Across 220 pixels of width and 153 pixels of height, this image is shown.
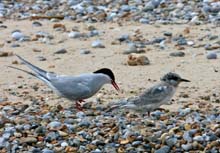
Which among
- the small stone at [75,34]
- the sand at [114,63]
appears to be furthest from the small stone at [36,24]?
the small stone at [75,34]

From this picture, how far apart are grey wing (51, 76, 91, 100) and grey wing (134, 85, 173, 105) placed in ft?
2.70

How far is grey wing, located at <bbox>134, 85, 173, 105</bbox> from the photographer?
9180 millimetres

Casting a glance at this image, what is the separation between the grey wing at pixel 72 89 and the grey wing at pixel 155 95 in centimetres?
82

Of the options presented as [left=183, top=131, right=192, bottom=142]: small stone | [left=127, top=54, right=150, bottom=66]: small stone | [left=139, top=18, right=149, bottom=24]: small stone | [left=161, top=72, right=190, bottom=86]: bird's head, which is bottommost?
[left=183, top=131, right=192, bottom=142]: small stone

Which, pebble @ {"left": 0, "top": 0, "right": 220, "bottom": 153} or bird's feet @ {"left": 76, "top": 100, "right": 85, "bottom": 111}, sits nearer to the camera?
pebble @ {"left": 0, "top": 0, "right": 220, "bottom": 153}

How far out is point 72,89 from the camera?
32.3 ft

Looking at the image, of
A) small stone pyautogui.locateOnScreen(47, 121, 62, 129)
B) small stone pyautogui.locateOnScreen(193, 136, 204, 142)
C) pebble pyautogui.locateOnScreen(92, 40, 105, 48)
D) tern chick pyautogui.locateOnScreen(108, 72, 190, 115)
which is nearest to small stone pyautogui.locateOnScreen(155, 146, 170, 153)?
small stone pyautogui.locateOnScreen(193, 136, 204, 142)

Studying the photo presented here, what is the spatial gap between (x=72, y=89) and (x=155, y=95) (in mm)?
1023

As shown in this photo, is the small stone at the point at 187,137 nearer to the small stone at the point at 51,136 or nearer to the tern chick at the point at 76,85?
the small stone at the point at 51,136

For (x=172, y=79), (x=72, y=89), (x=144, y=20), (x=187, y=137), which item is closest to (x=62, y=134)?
(x=187, y=137)

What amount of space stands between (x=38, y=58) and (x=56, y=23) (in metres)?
2.47

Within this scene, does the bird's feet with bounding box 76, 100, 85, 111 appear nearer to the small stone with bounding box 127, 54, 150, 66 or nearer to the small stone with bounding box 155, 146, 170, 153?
the small stone with bounding box 155, 146, 170, 153

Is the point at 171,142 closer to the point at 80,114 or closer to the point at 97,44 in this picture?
the point at 80,114

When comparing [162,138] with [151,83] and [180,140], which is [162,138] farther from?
[151,83]
